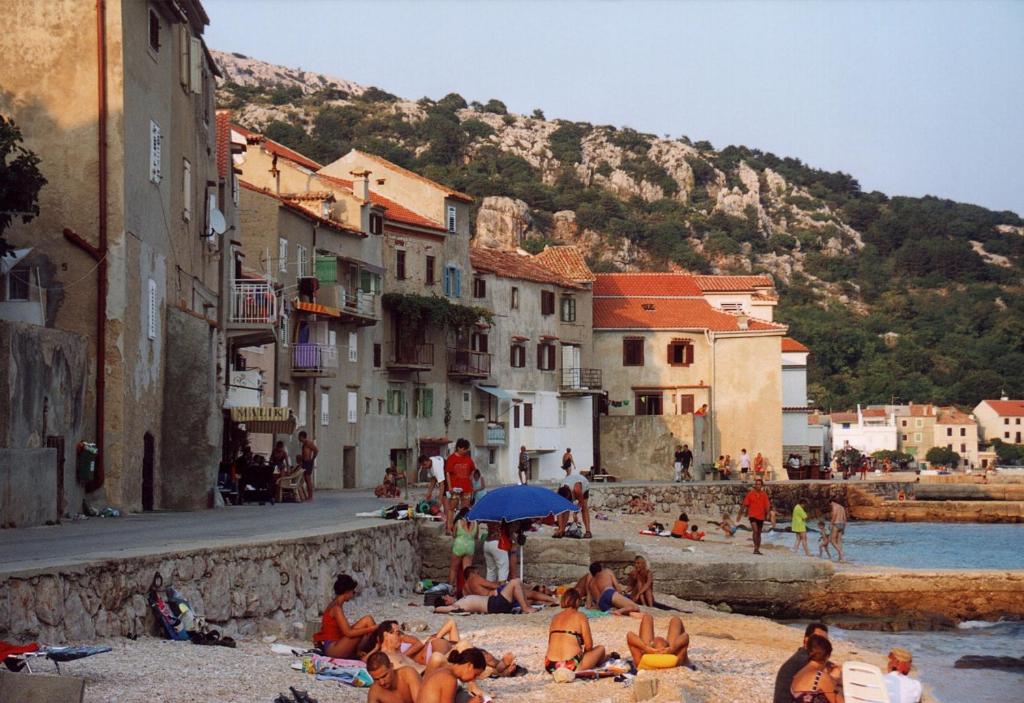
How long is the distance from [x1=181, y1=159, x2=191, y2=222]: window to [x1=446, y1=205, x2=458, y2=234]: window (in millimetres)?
31839

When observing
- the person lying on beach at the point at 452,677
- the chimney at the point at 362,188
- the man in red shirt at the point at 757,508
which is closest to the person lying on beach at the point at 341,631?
the person lying on beach at the point at 452,677

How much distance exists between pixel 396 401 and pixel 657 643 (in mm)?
43505

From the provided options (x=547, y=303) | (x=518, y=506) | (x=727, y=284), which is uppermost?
(x=727, y=284)

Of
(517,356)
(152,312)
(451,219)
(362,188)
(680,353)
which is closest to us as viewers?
(152,312)

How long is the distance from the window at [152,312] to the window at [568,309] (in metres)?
45.0

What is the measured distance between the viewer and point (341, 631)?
53.5ft

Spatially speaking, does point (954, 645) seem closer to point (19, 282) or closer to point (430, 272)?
point (19, 282)

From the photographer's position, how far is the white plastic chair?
482 inches

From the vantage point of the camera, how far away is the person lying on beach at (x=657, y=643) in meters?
18.1

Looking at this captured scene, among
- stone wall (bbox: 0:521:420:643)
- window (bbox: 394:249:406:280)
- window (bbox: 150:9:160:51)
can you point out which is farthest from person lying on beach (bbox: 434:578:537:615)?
window (bbox: 394:249:406:280)

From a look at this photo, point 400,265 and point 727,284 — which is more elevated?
point 727,284

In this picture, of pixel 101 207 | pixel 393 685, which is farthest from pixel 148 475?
pixel 393 685

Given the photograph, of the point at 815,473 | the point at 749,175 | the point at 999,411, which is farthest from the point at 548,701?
the point at 749,175

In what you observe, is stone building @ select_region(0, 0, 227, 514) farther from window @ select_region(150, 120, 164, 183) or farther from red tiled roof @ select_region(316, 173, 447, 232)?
red tiled roof @ select_region(316, 173, 447, 232)
